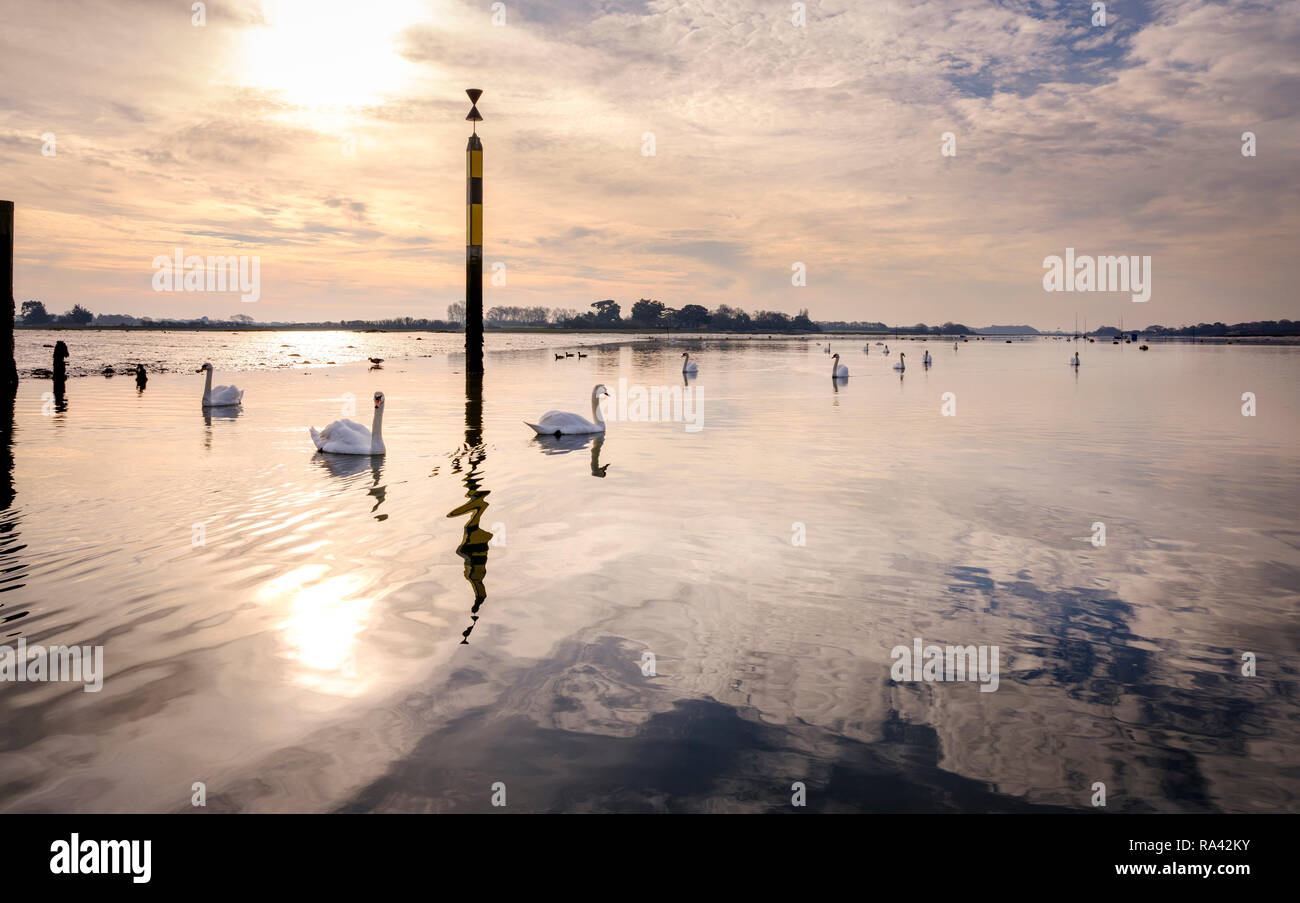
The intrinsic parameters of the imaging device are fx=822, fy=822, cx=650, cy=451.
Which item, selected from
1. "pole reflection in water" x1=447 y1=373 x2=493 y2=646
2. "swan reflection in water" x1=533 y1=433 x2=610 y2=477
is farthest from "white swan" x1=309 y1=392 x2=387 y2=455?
"swan reflection in water" x1=533 y1=433 x2=610 y2=477

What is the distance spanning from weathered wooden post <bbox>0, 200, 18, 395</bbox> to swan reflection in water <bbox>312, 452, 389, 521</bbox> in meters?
21.0

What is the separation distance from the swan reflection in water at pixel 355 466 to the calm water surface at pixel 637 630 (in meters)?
0.11

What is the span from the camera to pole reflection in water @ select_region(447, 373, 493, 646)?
8648 mm

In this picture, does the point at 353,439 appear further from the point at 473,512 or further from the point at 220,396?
the point at 220,396

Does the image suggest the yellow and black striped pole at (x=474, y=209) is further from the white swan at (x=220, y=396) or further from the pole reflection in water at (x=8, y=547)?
the pole reflection in water at (x=8, y=547)

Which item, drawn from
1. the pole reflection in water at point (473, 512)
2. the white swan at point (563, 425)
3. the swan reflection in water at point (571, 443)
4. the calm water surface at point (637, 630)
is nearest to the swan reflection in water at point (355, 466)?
the calm water surface at point (637, 630)

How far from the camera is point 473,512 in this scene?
485 inches

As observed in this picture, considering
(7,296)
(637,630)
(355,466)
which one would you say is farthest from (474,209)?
(637,630)

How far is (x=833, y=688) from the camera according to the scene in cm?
632

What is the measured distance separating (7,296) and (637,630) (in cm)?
3335

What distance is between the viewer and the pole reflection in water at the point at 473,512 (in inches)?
340

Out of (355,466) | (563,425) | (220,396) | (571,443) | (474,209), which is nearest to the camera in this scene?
(355,466)
